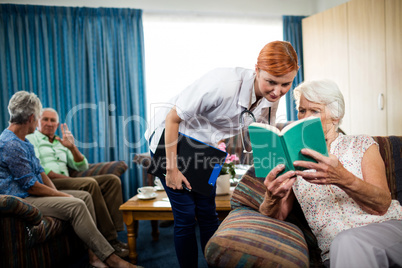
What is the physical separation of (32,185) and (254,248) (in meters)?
1.60

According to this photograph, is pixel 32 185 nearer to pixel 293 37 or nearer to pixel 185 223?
pixel 185 223

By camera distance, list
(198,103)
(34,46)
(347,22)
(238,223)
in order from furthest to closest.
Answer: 1. (34,46)
2. (347,22)
3. (198,103)
4. (238,223)

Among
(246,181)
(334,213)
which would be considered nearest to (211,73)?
(246,181)

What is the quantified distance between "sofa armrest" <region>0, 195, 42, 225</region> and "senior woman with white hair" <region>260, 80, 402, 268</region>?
1267 millimetres

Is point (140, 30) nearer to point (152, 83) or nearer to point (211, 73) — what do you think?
point (152, 83)

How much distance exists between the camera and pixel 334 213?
123 centimetres

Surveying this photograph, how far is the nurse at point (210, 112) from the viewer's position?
4.20ft

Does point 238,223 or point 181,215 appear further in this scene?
point 181,215

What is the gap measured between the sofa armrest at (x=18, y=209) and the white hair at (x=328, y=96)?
1546 millimetres

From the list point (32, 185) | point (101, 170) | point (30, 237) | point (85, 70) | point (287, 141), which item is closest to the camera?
point (287, 141)

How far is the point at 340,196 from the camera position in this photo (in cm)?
126

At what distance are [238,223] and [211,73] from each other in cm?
63

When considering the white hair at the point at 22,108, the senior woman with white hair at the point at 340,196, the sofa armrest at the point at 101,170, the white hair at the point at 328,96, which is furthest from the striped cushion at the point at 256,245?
the sofa armrest at the point at 101,170

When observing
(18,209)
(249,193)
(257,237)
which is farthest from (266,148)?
(18,209)
